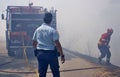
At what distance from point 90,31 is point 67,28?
112 inches

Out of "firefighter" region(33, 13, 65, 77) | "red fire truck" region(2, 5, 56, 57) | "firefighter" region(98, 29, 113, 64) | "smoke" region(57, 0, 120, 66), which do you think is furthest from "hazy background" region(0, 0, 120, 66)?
"firefighter" region(33, 13, 65, 77)

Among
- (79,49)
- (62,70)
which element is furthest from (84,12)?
(62,70)

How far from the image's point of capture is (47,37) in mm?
6605

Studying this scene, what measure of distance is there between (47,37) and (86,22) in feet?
71.9

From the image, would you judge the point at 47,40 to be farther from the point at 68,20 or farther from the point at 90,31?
the point at 68,20

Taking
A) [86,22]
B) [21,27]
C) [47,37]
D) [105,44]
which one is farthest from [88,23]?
[47,37]

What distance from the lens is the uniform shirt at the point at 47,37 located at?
656 centimetres

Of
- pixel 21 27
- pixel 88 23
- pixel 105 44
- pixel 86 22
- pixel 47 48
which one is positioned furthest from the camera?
pixel 86 22

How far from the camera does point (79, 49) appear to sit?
23.1 metres

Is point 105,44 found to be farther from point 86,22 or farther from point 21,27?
point 86,22

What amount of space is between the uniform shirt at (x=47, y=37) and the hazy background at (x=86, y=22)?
1539cm

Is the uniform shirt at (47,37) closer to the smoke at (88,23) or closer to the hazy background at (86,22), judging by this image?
the smoke at (88,23)

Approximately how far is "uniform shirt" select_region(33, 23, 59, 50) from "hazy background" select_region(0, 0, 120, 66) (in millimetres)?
15392

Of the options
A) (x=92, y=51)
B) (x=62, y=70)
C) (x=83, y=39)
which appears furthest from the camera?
(x=83, y=39)
